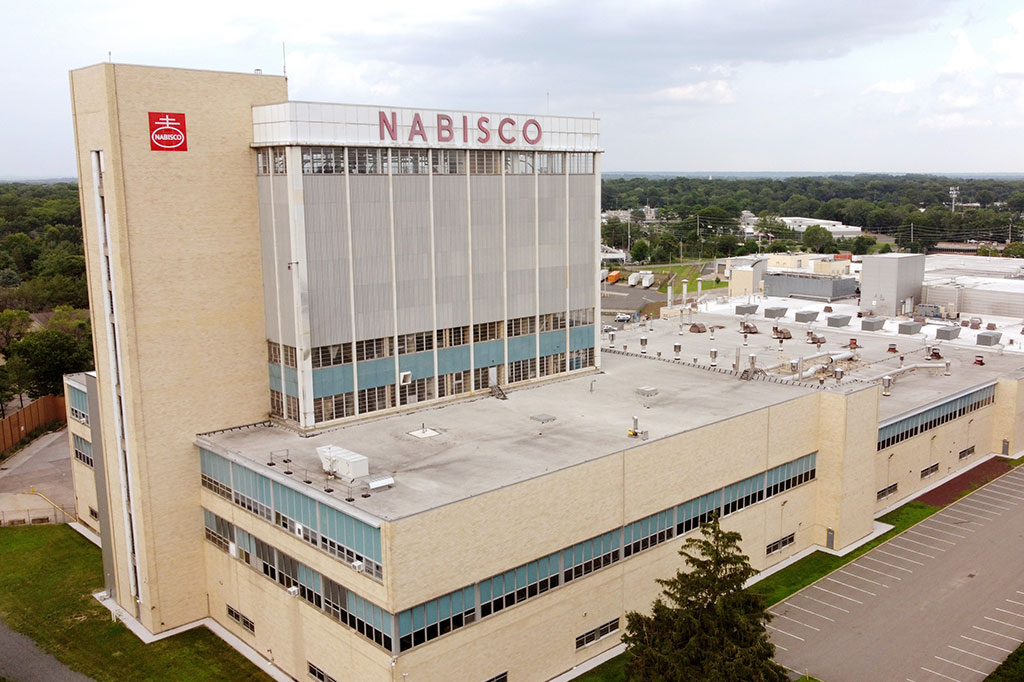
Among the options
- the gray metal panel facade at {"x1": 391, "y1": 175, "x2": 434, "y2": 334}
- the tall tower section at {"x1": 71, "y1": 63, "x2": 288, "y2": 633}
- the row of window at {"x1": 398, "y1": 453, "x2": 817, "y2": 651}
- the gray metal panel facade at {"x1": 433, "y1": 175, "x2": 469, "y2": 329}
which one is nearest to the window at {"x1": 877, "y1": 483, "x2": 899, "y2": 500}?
the row of window at {"x1": 398, "y1": 453, "x2": 817, "y2": 651}

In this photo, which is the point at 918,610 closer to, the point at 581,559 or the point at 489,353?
the point at 581,559

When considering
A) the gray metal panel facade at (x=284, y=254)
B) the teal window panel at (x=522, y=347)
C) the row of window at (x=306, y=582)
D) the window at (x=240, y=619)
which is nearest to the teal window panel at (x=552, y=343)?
the teal window panel at (x=522, y=347)

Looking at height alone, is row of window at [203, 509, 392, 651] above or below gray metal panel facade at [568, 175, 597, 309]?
below

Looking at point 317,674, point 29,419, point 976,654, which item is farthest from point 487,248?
point 29,419

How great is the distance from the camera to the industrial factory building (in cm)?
3609

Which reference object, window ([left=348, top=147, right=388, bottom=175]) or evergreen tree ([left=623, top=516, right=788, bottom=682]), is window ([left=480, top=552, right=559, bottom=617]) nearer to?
evergreen tree ([left=623, top=516, right=788, bottom=682])

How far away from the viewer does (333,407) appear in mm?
45531

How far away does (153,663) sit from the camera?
4028cm

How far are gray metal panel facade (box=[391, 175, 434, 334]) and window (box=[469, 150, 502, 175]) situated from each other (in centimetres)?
351

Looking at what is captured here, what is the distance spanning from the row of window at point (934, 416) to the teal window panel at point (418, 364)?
3036cm

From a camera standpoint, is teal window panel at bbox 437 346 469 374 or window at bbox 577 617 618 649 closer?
window at bbox 577 617 618 649

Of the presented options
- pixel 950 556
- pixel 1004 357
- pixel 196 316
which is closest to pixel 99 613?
pixel 196 316

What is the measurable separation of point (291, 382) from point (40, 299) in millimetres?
92662

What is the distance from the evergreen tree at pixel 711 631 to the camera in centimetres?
2925
